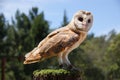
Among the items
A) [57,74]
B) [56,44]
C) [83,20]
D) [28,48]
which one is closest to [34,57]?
[56,44]

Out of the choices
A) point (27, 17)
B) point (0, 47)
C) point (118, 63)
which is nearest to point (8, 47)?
point (0, 47)

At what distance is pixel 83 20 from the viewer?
7.91 m

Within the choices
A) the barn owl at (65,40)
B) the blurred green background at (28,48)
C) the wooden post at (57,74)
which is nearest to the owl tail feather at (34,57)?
the barn owl at (65,40)

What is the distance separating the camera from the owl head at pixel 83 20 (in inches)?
→ 310

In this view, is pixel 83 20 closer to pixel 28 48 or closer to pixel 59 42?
pixel 59 42

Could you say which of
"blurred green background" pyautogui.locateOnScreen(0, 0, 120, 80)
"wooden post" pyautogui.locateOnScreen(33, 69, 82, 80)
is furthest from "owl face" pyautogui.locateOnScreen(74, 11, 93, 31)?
"blurred green background" pyautogui.locateOnScreen(0, 0, 120, 80)

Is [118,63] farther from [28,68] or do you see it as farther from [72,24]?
[72,24]

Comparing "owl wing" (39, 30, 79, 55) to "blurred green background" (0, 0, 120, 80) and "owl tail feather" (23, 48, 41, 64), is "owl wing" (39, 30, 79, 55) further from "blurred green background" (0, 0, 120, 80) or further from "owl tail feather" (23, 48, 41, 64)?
"blurred green background" (0, 0, 120, 80)

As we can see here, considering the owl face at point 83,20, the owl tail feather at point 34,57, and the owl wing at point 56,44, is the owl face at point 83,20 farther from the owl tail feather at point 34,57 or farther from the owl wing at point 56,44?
the owl tail feather at point 34,57

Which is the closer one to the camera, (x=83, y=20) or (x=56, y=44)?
(x=56, y=44)

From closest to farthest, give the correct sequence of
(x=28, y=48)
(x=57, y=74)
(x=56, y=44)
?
(x=57, y=74) → (x=56, y=44) → (x=28, y=48)

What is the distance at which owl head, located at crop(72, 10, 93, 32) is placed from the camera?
7871 mm

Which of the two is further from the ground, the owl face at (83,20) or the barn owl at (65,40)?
the owl face at (83,20)

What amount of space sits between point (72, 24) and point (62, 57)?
56 cm
